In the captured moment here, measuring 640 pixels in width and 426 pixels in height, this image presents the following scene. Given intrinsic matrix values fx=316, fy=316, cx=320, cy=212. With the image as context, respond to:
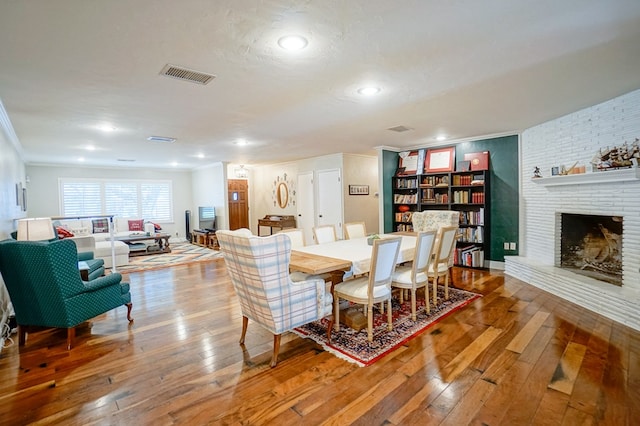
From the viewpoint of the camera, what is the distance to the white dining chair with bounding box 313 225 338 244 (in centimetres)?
408

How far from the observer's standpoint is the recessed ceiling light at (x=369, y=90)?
300 centimetres

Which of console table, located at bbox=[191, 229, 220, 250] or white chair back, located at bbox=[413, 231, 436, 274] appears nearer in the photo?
white chair back, located at bbox=[413, 231, 436, 274]

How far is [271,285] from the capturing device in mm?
2357

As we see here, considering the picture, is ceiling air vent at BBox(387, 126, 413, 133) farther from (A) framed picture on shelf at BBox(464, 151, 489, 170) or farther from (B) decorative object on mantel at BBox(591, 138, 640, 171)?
(B) decorative object on mantel at BBox(591, 138, 640, 171)

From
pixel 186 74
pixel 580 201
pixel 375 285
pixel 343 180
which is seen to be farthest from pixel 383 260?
pixel 343 180

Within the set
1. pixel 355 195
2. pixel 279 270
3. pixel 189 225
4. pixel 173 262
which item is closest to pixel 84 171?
pixel 189 225

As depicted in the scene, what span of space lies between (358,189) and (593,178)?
14.5ft

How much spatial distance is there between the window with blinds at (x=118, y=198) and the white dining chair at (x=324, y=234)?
7.66 m

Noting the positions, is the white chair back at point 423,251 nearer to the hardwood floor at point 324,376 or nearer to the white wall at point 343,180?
the hardwood floor at point 324,376

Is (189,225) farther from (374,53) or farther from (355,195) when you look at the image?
(374,53)

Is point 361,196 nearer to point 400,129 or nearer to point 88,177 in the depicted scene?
point 400,129

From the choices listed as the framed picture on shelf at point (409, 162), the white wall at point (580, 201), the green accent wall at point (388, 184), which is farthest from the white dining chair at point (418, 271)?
the framed picture on shelf at point (409, 162)

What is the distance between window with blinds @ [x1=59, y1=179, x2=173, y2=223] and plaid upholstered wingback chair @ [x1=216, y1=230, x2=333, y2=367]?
8.34 metres

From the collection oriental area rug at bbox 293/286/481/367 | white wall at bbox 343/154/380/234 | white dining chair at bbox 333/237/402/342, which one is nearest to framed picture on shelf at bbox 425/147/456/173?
white wall at bbox 343/154/380/234
